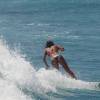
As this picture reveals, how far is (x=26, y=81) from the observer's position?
24.6 m

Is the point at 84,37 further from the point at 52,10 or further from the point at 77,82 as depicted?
the point at 52,10

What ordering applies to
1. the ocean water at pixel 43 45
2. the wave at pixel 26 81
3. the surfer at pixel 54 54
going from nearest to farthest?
the wave at pixel 26 81 → the ocean water at pixel 43 45 → the surfer at pixel 54 54

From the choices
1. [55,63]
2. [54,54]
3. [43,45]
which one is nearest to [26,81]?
[55,63]

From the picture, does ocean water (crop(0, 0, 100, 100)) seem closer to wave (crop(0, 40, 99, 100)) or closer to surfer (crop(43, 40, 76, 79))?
wave (crop(0, 40, 99, 100))

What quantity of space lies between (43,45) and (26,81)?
1413 cm

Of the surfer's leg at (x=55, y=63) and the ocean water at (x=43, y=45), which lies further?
the surfer's leg at (x=55, y=63)

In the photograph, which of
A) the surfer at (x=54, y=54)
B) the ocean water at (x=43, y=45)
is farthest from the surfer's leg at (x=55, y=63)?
the ocean water at (x=43, y=45)

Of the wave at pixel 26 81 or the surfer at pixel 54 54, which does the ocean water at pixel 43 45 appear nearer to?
the wave at pixel 26 81

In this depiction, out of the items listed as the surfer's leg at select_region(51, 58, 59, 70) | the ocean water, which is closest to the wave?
the ocean water

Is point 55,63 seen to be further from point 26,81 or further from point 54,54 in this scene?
point 26,81

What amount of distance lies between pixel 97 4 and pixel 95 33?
59.7 feet

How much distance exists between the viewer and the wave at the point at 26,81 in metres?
22.2

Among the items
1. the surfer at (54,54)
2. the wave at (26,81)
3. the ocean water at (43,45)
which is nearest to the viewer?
the wave at (26,81)

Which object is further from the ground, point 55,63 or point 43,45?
point 55,63
